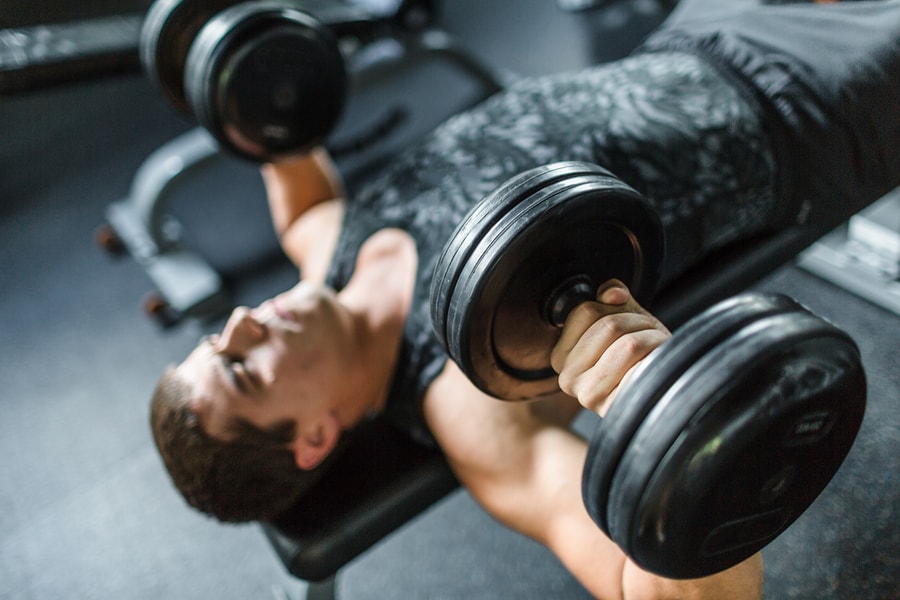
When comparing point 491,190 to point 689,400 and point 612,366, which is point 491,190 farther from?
point 689,400

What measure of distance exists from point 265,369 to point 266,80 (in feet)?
1.87

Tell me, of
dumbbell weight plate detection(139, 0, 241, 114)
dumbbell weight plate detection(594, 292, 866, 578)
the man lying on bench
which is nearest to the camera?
dumbbell weight plate detection(594, 292, 866, 578)

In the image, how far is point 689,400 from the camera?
52cm

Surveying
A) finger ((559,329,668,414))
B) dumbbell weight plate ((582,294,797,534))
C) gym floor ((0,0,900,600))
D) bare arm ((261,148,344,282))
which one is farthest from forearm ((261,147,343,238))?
dumbbell weight plate ((582,294,797,534))

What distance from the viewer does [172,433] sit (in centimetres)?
97

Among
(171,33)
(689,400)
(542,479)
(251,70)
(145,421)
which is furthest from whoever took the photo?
(145,421)

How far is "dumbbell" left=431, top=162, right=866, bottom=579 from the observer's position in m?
0.53

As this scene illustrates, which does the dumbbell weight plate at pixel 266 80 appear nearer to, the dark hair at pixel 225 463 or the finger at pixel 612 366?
the dark hair at pixel 225 463

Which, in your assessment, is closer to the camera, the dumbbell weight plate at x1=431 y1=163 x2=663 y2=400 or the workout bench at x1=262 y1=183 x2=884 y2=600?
the dumbbell weight plate at x1=431 y1=163 x2=663 y2=400

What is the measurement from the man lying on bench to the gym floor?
282 millimetres

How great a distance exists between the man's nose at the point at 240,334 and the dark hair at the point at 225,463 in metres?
0.08

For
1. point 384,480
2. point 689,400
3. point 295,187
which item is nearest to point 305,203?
point 295,187

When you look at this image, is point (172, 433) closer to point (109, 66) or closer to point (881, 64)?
point (109, 66)

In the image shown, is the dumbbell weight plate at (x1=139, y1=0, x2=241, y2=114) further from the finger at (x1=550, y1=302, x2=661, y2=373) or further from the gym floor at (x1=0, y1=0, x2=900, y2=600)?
the finger at (x1=550, y1=302, x2=661, y2=373)
